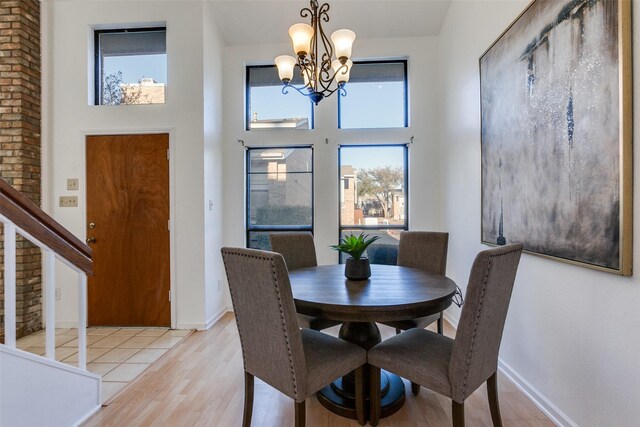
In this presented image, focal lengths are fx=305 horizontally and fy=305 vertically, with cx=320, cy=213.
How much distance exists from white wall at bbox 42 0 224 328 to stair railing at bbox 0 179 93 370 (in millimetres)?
1279

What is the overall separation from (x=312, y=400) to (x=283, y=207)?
2.13 m

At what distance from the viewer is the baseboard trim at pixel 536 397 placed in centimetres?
160

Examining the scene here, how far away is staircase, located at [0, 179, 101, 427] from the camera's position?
4.25 feet

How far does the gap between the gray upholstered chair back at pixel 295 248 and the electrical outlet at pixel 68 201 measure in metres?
2.13

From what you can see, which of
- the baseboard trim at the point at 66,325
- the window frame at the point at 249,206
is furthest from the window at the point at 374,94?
the baseboard trim at the point at 66,325

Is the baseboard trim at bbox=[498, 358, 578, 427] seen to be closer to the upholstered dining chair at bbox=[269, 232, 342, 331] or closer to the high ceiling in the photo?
the upholstered dining chair at bbox=[269, 232, 342, 331]

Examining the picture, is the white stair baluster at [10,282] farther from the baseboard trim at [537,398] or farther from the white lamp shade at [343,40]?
the baseboard trim at [537,398]

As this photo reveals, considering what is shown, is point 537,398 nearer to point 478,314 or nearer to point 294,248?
point 478,314

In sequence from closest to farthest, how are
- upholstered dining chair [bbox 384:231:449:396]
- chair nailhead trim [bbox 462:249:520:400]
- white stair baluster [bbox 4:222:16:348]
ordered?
chair nailhead trim [bbox 462:249:520:400], white stair baluster [bbox 4:222:16:348], upholstered dining chair [bbox 384:231:449:396]

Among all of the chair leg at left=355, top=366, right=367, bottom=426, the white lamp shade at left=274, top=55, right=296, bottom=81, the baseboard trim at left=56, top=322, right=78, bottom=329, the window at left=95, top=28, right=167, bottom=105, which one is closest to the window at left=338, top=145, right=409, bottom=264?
the white lamp shade at left=274, top=55, right=296, bottom=81

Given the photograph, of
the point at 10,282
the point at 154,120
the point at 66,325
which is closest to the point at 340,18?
the point at 154,120

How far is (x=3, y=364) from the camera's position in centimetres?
126

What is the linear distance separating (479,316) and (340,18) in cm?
323

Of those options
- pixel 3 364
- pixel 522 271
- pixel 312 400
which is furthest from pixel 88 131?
pixel 522 271
